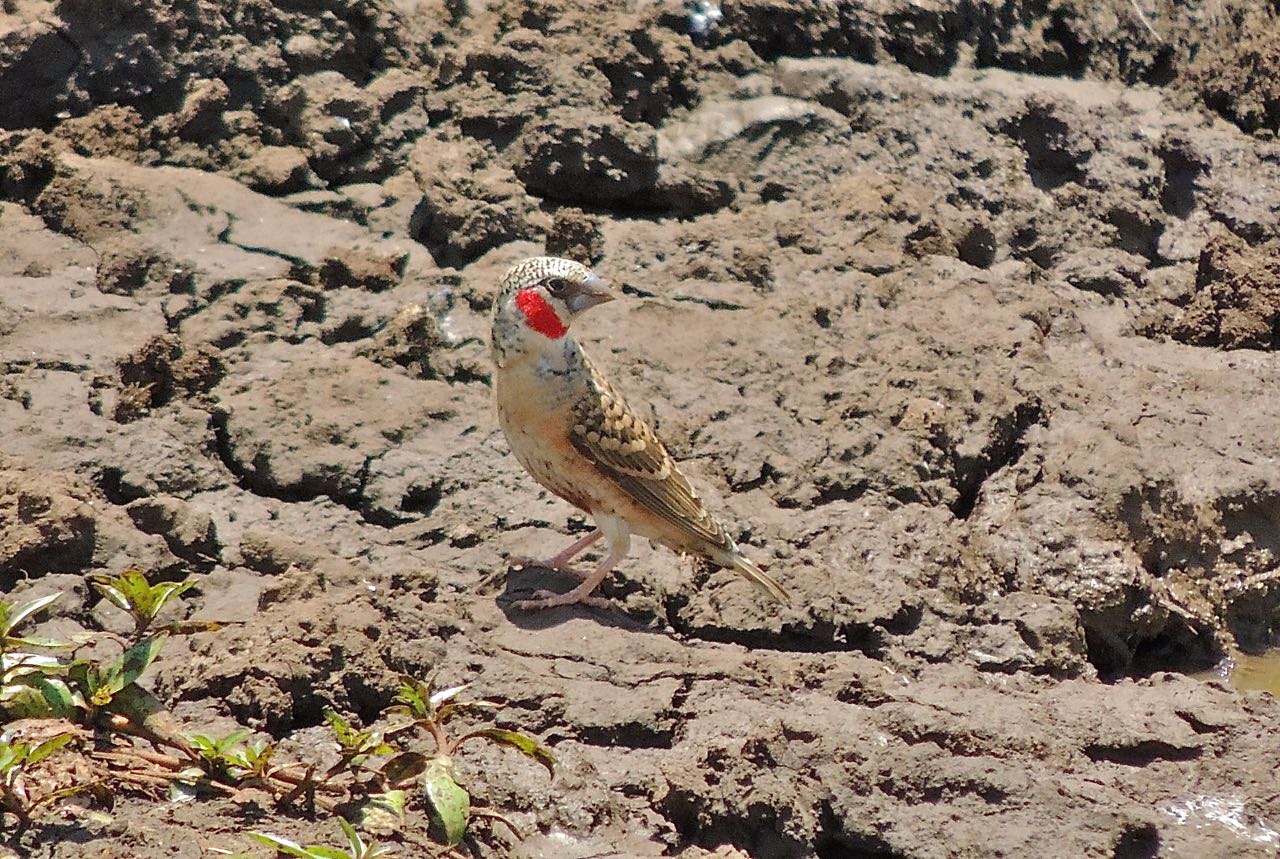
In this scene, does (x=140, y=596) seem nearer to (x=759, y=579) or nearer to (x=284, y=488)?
(x=284, y=488)

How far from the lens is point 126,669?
15.0 feet

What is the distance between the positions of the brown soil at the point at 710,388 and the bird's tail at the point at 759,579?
0.21 feet

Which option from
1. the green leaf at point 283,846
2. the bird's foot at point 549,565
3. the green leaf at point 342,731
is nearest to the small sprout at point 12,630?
the green leaf at point 342,731

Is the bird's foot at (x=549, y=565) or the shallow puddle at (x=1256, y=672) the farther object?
the shallow puddle at (x=1256, y=672)

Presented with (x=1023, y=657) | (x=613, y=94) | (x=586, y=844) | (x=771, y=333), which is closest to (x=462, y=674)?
(x=586, y=844)

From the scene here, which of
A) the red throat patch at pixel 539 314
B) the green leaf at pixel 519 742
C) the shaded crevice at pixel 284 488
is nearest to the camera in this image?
the green leaf at pixel 519 742

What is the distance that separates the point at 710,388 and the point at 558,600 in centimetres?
155

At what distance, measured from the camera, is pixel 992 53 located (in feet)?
29.6

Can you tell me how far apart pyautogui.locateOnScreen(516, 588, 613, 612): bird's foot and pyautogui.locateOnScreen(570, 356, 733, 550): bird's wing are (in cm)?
37

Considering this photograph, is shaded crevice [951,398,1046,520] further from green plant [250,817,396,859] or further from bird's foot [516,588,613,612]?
green plant [250,817,396,859]

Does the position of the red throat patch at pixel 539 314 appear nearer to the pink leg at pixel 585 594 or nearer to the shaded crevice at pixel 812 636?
the pink leg at pixel 585 594

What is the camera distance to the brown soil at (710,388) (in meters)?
4.94

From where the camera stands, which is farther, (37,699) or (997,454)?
(997,454)

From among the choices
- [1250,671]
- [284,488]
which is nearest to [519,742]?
[284,488]
